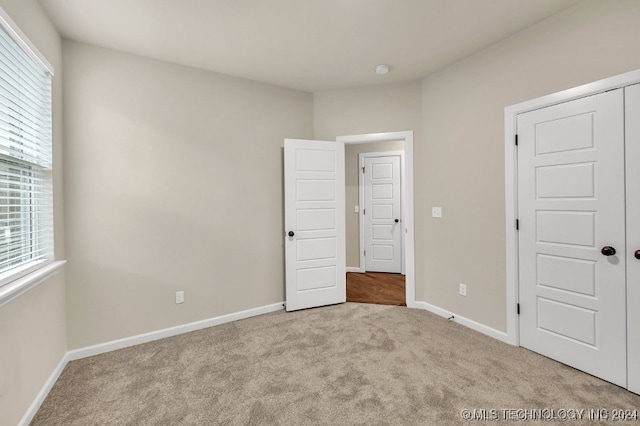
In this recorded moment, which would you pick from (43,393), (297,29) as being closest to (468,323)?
(297,29)

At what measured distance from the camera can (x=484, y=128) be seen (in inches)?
113

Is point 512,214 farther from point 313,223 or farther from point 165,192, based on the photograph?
point 165,192

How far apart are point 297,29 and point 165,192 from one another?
6.23 feet

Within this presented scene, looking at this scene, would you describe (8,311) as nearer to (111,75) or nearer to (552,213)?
(111,75)

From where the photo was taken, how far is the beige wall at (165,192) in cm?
255

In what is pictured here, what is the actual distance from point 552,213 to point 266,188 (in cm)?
274

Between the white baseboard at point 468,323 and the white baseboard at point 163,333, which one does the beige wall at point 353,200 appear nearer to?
the white baseboard at point 468,323

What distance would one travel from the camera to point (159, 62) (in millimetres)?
2879

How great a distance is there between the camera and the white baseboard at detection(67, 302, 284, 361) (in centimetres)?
255

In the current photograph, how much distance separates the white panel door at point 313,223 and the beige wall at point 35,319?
2022 mm

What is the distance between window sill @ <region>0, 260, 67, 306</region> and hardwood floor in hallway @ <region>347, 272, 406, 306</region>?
302 centimetres

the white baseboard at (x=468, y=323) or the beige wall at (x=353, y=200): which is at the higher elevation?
the beige wall at (x=353, y=200)

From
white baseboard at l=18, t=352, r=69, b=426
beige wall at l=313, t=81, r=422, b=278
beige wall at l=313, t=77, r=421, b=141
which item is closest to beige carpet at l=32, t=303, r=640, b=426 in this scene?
white baseboard at l=18, t=352, r=69, b=426

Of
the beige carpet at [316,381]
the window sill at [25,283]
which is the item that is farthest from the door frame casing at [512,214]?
the window sill at [25,283]
